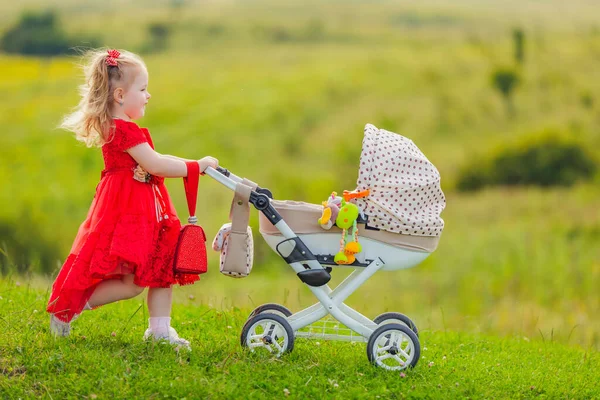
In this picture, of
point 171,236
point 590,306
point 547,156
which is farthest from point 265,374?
point 547,156

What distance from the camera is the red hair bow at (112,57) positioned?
4.22 m

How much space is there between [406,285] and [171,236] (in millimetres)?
9105

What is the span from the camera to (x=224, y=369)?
414 cm

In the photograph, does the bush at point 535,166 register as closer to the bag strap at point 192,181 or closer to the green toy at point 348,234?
the green toy at point 348,234

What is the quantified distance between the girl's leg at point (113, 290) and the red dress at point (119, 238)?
3 centimetres

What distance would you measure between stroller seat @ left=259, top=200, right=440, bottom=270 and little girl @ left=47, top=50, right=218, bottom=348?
1.69ft

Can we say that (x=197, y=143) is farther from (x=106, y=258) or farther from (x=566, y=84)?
(x=106, y=258)

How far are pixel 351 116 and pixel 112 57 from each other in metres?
10.7

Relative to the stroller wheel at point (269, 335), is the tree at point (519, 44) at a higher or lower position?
higher

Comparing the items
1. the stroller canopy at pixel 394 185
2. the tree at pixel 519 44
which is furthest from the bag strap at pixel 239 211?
the tree at pixel 519 44

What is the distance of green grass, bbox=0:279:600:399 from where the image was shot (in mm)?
3908

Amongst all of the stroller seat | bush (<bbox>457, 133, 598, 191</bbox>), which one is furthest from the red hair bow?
bush (<bbox>457, 133, 598, 191</bbox>)

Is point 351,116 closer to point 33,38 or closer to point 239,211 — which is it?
point 33,38

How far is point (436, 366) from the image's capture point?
4.60 m
